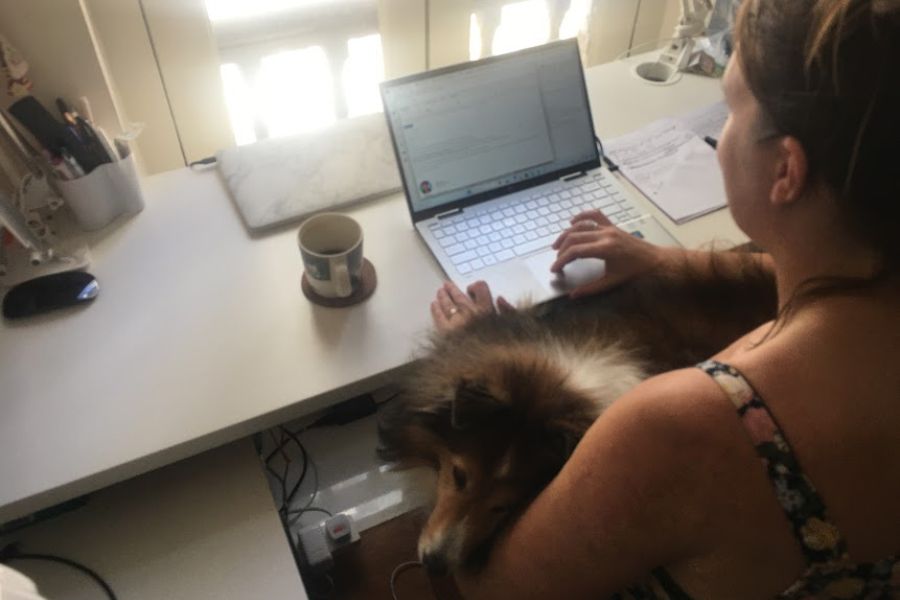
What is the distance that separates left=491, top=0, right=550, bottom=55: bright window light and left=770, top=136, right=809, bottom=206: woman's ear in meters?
1.21

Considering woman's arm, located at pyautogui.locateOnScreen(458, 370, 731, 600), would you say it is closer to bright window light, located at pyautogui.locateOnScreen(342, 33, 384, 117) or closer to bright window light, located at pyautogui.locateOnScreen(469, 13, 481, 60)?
bright window light, located at pyautogui.locateOnScreen(342, 33, 384, 117)

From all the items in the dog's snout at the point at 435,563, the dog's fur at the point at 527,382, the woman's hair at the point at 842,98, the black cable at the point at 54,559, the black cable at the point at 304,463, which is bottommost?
the black cable at the point at 304,463

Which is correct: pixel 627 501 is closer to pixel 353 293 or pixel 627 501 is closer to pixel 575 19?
pixel 353 293

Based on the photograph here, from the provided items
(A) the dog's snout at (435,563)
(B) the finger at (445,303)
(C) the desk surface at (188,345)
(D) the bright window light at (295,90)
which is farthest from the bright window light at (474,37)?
(A) the dog's snout at (435,563)

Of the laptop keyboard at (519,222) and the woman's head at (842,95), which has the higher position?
the woman's head at (842,95)

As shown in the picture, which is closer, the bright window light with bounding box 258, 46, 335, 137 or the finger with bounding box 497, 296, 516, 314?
the finger with bounding box 497, 296, 516, 314

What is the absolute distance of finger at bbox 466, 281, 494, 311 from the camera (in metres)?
1.03

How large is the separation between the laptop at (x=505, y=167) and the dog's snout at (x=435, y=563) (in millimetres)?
389

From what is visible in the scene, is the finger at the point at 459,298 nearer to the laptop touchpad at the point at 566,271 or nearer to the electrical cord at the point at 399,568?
the laptop touchpad at the point at 566,271

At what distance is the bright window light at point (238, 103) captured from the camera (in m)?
1.51

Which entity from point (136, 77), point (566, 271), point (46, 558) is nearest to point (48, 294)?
point (46, 558)

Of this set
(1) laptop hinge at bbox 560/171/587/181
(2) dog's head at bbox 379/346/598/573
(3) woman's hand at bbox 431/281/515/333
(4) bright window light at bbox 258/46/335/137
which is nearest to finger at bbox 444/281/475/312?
(3) woman's hand at bbox 431/281/515/333

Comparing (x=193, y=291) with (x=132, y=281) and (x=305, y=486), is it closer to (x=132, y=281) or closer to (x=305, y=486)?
(x=132, y=281)

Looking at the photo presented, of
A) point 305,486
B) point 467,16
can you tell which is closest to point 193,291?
point 305,486
